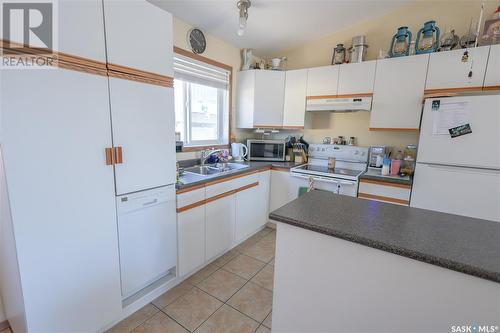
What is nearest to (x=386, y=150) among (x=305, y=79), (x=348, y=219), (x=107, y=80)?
(x=305, y=79)

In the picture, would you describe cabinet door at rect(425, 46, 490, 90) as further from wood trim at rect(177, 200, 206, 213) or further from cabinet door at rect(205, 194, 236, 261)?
wood trim at rect(177, 200, 206, 213)

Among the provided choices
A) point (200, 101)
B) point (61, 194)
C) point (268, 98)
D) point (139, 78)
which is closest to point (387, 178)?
point (268, 98)

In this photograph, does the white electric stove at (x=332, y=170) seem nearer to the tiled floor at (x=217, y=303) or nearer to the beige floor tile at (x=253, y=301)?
the tiled floor at (x=217, y=303)

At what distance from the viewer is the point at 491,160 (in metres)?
1.75

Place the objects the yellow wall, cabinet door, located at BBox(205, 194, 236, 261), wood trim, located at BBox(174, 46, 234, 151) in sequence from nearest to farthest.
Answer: cabinet door, located at BBox(205, 194, 236, 261), the yellow wall, wood trim, located at BBox(174, 46, 234, 151)

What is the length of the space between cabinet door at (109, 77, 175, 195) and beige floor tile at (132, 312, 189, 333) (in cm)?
93

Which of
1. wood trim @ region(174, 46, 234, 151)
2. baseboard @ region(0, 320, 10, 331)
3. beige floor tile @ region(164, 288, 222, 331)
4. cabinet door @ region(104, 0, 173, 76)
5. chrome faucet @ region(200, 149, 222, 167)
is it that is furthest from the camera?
chrome faucet @ region(200, 149, 222, 167)

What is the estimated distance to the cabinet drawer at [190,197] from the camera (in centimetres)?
182

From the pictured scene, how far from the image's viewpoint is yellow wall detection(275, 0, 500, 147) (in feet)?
7.36

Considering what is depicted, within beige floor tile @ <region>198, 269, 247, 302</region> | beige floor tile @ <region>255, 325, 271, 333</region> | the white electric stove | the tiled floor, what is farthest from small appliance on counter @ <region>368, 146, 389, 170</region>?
beige floor tile @ <region>255, 325, 271, 333</region>

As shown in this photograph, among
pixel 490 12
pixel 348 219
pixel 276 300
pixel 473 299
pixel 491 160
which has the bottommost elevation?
pixel 276 300

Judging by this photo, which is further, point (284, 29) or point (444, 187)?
point (284, 29)

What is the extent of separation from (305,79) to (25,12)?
2513mm

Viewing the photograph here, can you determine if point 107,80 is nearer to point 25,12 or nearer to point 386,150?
point 25,12
